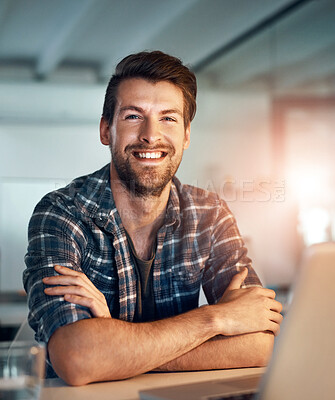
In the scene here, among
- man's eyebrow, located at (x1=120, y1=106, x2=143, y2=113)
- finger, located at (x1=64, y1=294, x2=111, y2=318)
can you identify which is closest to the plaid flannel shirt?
finger, located at (x1=64, y1=294, x2=111, y2=318)

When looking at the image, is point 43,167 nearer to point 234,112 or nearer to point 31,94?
point 31,94

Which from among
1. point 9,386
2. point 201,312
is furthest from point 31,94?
point 9,386

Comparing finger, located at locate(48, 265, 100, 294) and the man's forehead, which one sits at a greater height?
the man's forehead

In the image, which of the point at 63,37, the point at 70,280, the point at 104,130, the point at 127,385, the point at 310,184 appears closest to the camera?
the point at 127,385

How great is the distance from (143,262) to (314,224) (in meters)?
3.06

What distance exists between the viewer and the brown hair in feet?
5.36

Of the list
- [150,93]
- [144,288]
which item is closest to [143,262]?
[144,288]

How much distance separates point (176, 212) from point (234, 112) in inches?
134

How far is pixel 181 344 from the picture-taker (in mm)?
1093

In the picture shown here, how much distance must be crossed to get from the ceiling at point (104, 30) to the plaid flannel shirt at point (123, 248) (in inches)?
105

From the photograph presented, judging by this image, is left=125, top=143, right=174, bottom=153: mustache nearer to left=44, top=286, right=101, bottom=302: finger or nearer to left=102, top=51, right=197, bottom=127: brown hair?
left=102, top=51, right=197, bottom=127: brown hair

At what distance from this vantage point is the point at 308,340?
1.97ft

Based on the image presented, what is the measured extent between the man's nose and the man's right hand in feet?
1.83

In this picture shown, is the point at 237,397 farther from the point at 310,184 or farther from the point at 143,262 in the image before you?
the point at 310,184
